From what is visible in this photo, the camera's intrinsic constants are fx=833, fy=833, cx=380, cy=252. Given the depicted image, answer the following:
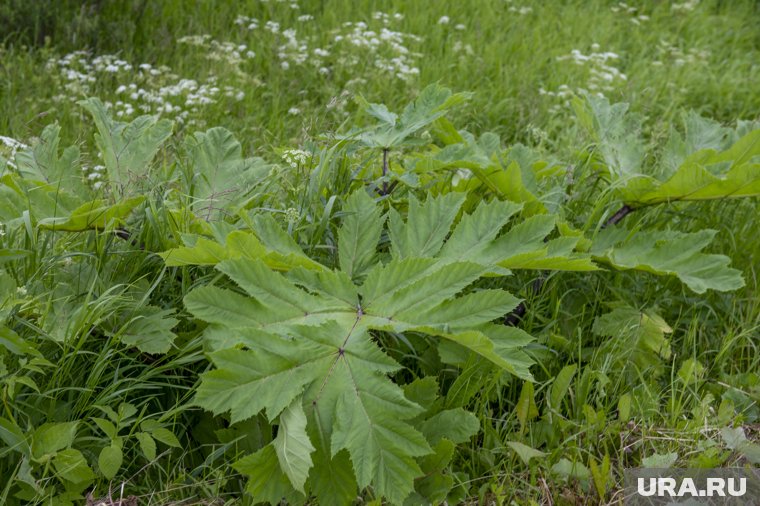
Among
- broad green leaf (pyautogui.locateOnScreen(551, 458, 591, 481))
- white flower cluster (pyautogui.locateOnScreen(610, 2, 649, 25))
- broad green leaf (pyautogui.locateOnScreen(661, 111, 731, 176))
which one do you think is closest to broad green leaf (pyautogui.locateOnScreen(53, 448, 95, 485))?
broad green leaf (pyautogui.locateOnScreen(551, 458, 591, 481))

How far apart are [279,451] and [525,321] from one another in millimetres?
1068

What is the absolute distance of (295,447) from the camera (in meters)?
1.87

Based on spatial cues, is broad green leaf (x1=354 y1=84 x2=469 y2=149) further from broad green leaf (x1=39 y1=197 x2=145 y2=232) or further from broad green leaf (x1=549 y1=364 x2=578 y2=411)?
broad green leaf (x1=549 y1=364 x2=578 y2=411)

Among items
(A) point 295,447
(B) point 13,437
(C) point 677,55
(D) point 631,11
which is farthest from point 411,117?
(D) point 631,11

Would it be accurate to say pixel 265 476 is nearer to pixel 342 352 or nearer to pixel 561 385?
pixel 342 352

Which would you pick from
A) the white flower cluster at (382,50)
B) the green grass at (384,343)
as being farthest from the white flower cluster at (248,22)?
the green grass at (384,343)

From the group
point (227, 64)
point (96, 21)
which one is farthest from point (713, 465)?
point (96, 21)

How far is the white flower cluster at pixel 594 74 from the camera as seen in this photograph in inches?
192

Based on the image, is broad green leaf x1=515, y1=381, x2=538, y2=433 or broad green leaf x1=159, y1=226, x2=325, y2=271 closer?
broad green leaf x1=159, y1=226, x2=325, y2=271

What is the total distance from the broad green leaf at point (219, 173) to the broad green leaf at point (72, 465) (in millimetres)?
850

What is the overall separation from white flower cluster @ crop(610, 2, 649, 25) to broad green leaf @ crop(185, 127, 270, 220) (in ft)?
13.5

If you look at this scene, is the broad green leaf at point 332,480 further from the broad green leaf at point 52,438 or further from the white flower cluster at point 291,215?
the white flower cluster at point 291,215

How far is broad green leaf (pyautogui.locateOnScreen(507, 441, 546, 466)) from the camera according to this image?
218cm

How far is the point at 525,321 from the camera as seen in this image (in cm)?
268
